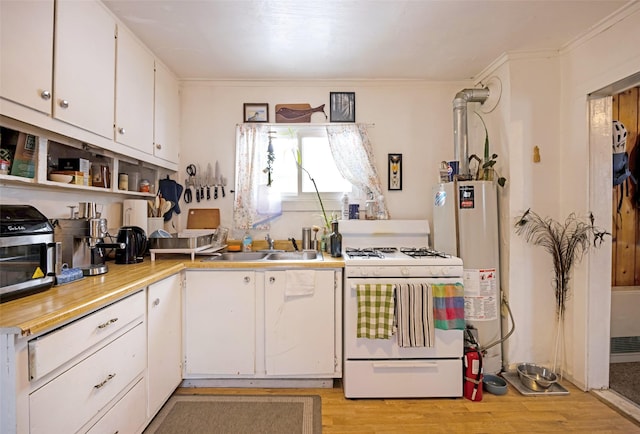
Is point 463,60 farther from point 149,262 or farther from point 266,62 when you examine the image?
point 149,262

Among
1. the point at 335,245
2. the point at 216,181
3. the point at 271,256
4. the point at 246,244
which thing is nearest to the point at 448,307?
the point at 335,245

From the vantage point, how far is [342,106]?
9.09ft

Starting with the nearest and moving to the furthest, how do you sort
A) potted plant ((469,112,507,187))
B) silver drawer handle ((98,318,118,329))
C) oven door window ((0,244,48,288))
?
oven door window ((0,244,48,288)) < silver drawer handle ((98,318,118,329)) < potted plant ((469,112,507,187))

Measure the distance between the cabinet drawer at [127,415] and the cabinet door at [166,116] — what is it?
1.63 metres

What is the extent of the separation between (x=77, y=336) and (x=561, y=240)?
9.52 feet

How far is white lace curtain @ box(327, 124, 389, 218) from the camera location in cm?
274

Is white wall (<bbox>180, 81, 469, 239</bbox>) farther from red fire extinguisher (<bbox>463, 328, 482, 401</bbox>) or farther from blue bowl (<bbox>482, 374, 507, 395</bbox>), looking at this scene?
blue bowl (<bbox>482, 374, 507, 395</bbox>)

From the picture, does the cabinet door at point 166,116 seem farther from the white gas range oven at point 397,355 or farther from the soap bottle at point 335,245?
the white gas range oven at point 397,355

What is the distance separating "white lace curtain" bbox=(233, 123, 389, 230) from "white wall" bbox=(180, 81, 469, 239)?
96mm

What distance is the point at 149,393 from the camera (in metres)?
1.67

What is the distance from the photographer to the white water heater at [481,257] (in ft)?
7.35

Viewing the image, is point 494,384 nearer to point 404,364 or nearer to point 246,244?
point 404,364

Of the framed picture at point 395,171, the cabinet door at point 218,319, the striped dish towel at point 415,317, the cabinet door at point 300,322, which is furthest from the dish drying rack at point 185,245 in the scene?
the framed picture at point 395,171

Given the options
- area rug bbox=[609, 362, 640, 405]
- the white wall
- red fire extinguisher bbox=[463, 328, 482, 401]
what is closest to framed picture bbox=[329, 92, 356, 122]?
the white wall
